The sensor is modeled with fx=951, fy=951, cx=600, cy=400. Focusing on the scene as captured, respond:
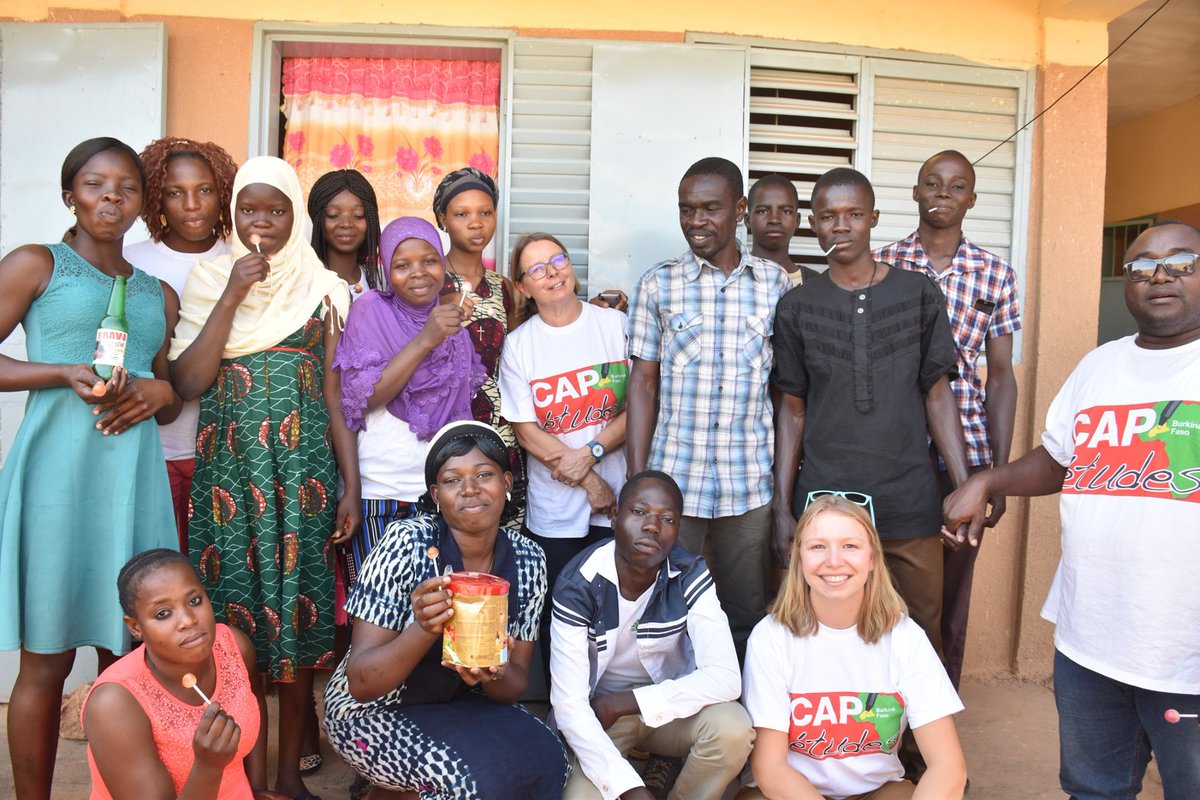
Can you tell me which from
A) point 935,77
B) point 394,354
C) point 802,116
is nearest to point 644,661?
point 394,354

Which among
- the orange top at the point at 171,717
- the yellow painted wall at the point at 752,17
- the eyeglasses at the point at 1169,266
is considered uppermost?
the yellow painted wall at the point at 752,17

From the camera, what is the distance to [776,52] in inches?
163

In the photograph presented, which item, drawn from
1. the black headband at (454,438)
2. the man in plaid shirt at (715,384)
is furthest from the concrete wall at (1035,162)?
the black headband at (454,438)

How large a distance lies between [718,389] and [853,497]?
544mm

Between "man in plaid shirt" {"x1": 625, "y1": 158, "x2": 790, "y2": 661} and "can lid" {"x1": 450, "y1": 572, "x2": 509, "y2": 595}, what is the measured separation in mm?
988

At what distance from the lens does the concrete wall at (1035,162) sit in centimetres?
410

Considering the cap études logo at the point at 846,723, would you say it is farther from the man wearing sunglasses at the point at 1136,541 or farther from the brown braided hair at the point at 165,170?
the brown braided hair at the point at 165,170

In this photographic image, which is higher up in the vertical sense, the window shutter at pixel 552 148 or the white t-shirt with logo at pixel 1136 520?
the window shutter at pixel 552 148

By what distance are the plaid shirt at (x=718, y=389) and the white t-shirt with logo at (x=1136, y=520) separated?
979 millimetres

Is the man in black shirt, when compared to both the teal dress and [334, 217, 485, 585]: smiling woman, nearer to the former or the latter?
[334, 217, 485, 585]: smiling woman

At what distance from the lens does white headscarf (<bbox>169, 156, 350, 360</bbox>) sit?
2.90m

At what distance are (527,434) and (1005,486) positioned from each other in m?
1.50

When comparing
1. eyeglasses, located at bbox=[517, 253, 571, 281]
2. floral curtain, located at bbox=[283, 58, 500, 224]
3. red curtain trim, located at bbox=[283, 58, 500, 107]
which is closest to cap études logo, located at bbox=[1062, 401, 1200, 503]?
eyeglasses, located at bbox=[517, 253, 571, 281]

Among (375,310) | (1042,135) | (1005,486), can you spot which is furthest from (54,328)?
(1042,135)
